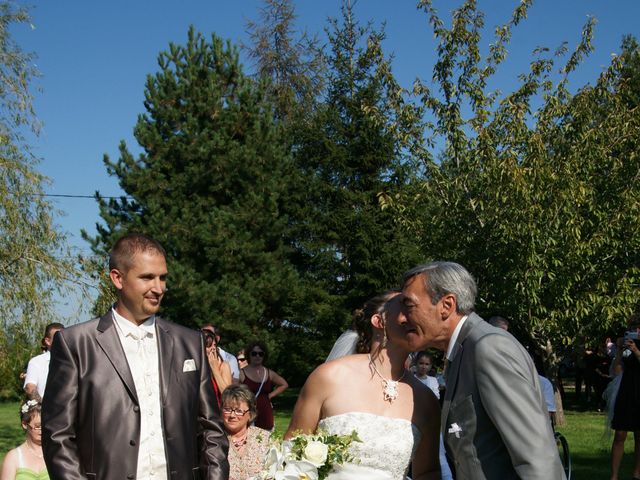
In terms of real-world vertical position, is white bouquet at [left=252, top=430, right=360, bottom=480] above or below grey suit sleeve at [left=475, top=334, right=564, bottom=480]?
below

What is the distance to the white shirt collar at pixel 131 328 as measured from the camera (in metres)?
4.21

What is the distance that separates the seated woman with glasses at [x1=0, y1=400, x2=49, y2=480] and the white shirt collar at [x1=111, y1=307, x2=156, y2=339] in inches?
116

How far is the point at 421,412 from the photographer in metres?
4.26

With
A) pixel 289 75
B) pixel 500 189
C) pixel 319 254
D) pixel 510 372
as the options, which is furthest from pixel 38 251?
pixel 289 75

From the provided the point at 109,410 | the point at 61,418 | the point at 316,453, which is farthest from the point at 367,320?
the point at 61,418

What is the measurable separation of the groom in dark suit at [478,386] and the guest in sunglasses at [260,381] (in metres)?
8.17

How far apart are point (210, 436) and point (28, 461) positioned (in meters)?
3.14

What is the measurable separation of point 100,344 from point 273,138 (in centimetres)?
2338

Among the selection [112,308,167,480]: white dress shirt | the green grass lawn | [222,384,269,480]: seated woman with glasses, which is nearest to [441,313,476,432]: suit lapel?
[112,308,167,480]: white dress shirt

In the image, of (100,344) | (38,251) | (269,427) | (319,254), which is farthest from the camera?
(319,254)

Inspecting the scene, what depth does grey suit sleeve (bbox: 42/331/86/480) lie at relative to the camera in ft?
12.6

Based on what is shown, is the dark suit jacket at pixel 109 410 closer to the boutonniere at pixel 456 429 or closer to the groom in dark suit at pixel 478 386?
the groom in dark suit at pixel 478 386

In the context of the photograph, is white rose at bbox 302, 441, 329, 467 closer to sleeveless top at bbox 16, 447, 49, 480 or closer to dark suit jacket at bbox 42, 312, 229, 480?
dark suit jacket at bbox 42, 312, 229, 480

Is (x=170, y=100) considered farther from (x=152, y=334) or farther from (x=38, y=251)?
(x=152, y=334)
